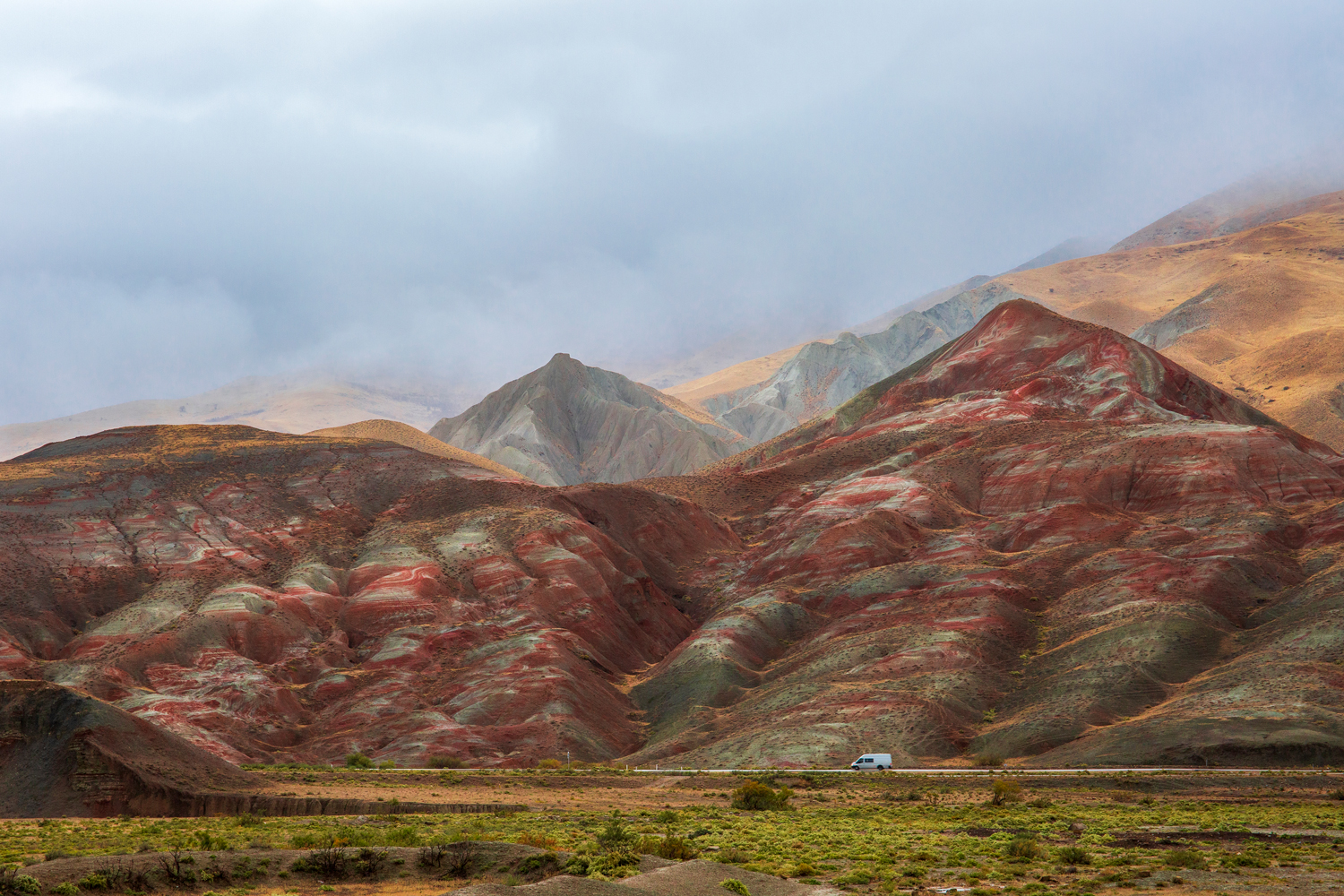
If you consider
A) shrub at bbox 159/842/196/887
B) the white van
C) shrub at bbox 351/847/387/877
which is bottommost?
the white van

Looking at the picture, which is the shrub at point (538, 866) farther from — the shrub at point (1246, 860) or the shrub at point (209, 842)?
the shrub at point (1246, 860)

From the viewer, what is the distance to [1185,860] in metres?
30.8

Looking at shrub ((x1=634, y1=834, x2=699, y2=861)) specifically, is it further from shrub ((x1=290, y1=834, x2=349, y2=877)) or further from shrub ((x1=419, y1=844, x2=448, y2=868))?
shrub ((x1=290, y1=834, x2=349, y2=877))

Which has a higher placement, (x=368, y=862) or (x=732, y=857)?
(x=368, y=862)

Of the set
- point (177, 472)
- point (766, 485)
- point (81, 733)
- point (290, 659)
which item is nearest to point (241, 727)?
point (290, 659)

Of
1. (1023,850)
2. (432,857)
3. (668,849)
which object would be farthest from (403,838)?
(1023,850)

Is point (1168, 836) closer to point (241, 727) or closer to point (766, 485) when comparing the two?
point (241, 727)

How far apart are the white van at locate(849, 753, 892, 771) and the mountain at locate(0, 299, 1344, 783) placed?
141 inches

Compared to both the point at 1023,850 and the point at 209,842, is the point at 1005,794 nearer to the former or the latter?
the point at 1023,850

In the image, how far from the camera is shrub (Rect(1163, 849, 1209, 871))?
99.7ft

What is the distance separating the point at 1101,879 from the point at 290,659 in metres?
73.1

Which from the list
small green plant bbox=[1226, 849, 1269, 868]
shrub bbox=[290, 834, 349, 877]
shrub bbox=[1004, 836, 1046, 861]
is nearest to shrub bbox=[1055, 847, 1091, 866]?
shrub bbox=[1004, 836, 1046, 861]

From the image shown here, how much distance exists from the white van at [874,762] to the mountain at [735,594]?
357 centimetres

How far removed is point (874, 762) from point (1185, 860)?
33954 mm
